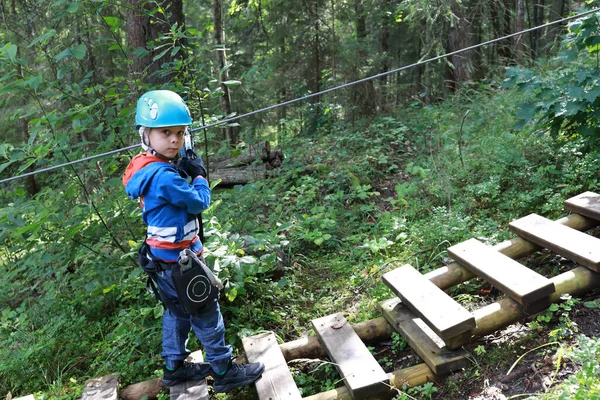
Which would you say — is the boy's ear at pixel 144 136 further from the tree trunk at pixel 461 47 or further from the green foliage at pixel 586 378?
the tree trunk at pixel 461 47

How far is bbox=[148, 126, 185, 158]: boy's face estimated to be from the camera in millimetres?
2525

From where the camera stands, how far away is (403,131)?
7.68 m

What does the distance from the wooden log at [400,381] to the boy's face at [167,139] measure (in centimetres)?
171

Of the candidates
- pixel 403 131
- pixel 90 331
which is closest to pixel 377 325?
pixel 90 331

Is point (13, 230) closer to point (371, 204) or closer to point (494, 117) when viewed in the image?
point (371, 204)

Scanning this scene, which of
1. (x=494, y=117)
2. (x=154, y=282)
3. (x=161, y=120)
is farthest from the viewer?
(x=494, y=117)

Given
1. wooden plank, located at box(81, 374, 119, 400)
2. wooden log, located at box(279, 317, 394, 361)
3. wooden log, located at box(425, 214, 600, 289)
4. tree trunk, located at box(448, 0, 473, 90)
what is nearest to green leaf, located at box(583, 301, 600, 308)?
wooden log, located at box(425, 214, 600, 289)

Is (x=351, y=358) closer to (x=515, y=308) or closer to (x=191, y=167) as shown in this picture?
(x=515, y=308)

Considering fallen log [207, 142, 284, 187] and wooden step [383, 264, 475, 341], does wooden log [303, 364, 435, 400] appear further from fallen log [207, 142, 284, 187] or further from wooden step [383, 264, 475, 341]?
fallen log [207, 142, 284, 187]

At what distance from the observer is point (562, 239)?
3.02 meters

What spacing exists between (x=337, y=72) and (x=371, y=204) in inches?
254

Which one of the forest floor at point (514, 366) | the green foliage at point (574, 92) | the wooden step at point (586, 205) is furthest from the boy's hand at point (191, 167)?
the green foliage at point (574, 92)

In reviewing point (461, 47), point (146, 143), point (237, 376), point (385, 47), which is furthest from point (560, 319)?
point (385, 47)

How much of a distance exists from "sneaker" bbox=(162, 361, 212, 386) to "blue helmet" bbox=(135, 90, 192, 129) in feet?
5.39
